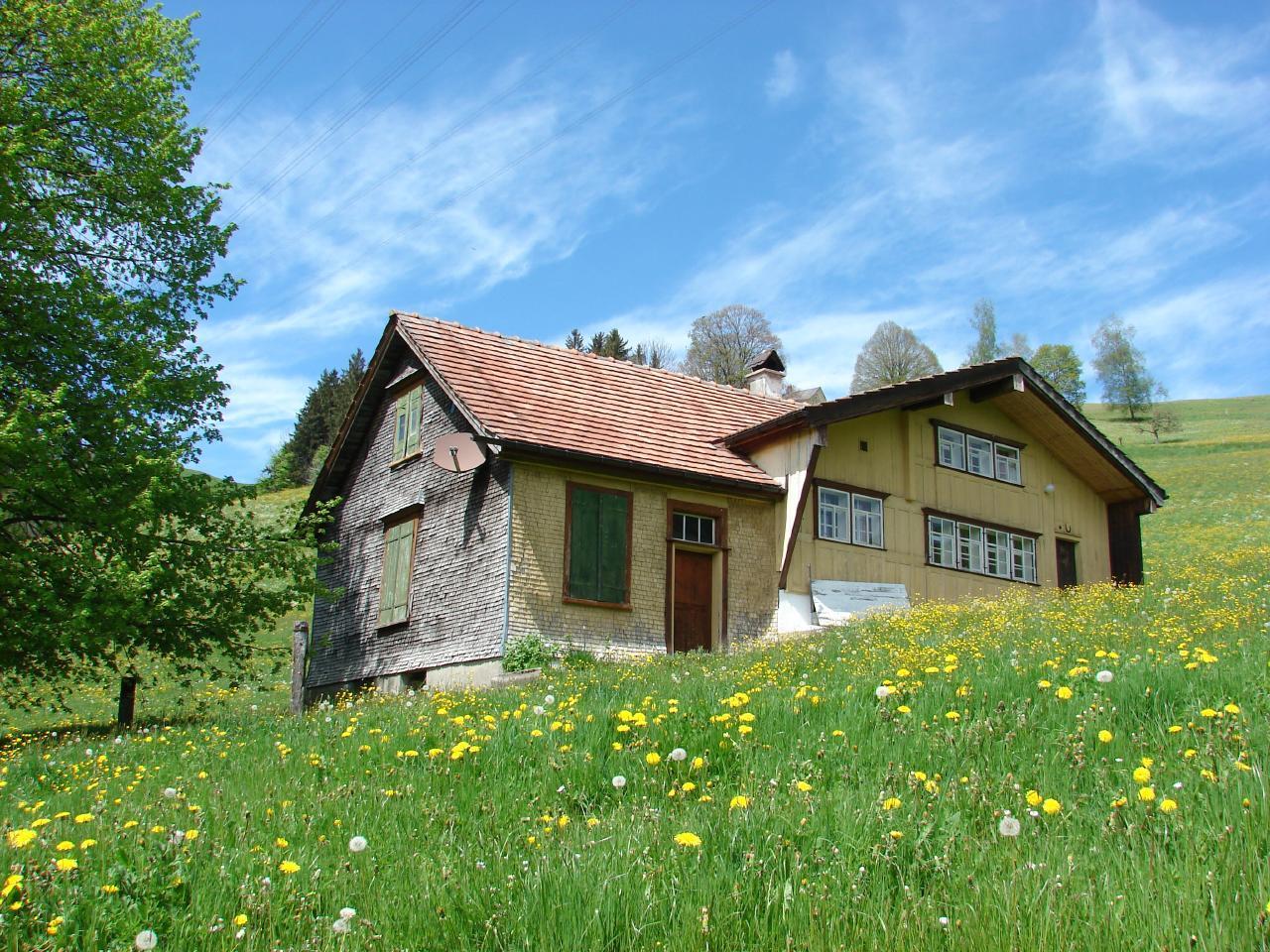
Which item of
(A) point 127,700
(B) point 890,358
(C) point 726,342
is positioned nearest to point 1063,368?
(B) point 890,358

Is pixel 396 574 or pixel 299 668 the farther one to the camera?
pixel 396 574

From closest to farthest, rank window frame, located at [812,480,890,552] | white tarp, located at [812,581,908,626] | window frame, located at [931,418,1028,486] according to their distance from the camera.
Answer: white tarp, located at [812,581,908,626], window frame, located at [812,480,890,552], window frame, located at [931,418,1028,486]

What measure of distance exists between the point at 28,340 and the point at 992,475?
2055 cm

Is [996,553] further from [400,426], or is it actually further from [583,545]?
[400,426]

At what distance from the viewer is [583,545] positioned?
20.5 metres

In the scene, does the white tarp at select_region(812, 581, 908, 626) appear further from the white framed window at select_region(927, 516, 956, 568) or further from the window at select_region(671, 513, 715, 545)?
the window at select_region(671, 513, 715, 545)

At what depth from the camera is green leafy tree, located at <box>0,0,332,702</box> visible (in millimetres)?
17609

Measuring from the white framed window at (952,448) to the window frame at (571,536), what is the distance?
8551mm

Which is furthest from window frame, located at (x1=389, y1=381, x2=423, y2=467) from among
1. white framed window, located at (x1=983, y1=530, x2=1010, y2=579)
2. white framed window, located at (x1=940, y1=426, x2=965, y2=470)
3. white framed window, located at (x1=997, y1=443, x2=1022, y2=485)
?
white framed window, located at (x1=997, y1=443, x2=1022, y2=485)

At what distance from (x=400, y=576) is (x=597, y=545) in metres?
4.76

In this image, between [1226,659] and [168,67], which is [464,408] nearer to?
[168,67]

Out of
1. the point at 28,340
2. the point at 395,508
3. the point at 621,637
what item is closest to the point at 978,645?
the point at 621,637

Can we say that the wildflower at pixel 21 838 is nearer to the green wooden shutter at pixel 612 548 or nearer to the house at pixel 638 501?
the house at pixel 638 501

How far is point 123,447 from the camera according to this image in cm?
1906
